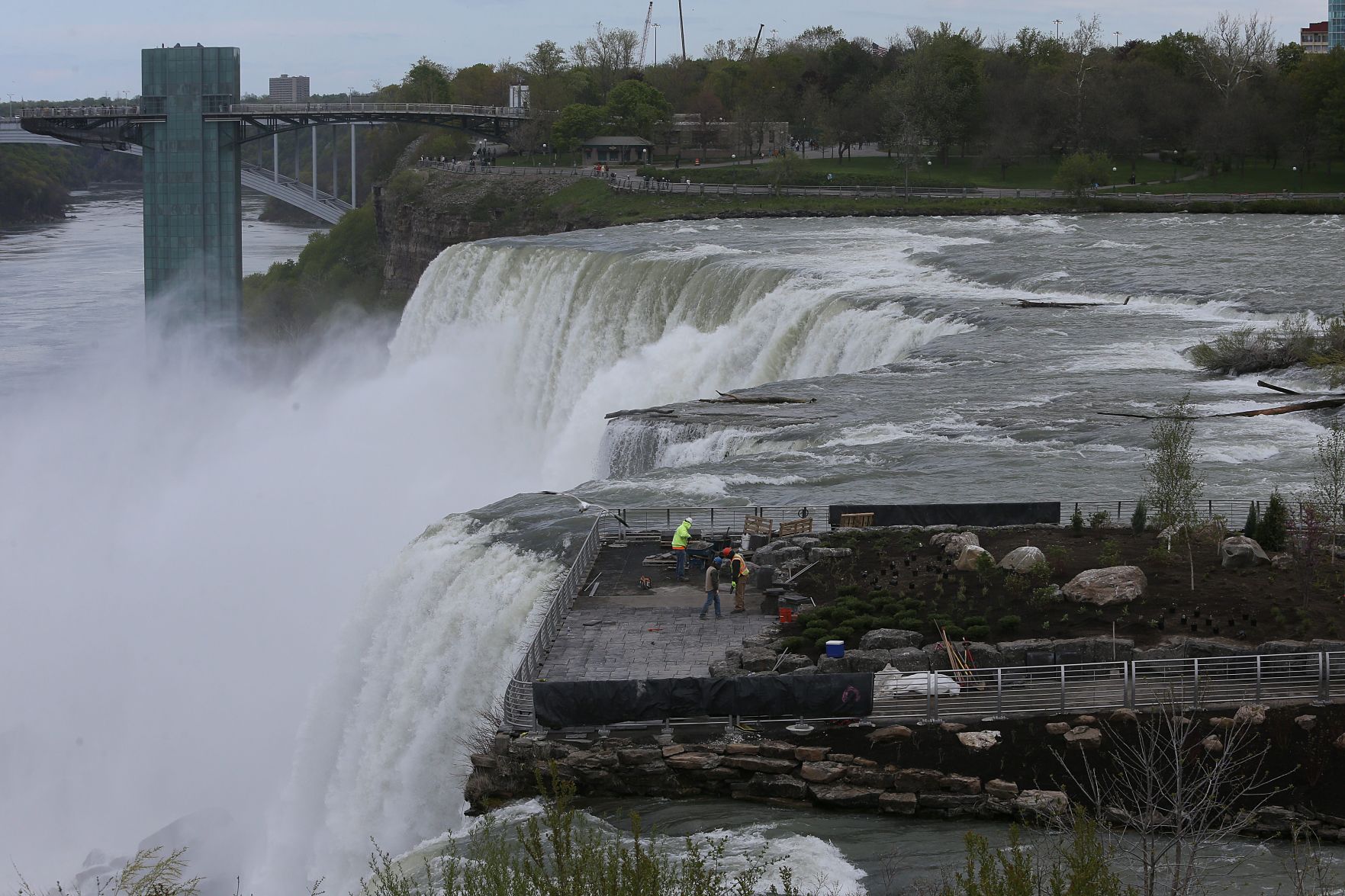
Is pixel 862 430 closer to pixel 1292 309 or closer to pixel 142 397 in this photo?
pixel 1292 309

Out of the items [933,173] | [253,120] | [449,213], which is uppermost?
[253,120]

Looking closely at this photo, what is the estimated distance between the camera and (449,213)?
306ft

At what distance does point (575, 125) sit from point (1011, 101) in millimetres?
25242

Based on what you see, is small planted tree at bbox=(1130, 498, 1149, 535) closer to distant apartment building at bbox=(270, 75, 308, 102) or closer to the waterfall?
the waterfall

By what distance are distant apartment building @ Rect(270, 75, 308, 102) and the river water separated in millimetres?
66410

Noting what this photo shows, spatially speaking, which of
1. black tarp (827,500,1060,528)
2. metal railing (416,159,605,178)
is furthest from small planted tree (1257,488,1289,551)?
metal railing (416,159,605,178)

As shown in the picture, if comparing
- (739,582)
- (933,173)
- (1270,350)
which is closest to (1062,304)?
(1270,350)

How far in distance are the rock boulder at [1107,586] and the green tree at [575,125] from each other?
8082 cm

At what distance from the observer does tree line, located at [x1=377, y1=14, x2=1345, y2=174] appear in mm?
86188

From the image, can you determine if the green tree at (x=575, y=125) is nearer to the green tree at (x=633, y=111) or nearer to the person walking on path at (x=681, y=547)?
the green tree at (x=633, y=111)

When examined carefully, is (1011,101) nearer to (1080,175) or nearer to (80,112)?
(1080,175)

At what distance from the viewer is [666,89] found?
129m

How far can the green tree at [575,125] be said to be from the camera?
101 meters

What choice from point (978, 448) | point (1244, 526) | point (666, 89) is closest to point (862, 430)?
point (978, 448)
